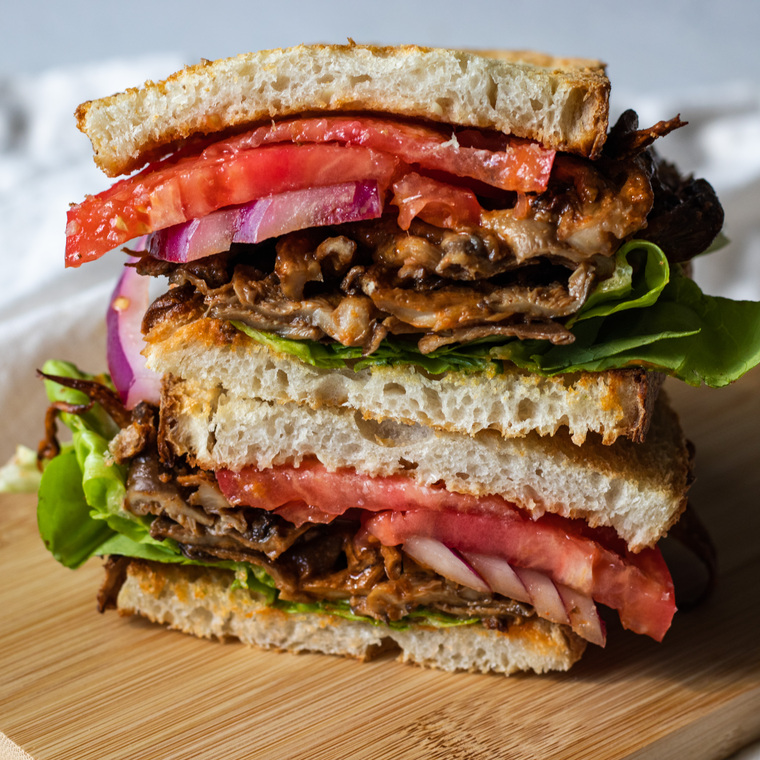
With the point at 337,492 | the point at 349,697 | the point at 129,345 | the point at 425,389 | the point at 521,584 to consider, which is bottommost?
the point at 349,697

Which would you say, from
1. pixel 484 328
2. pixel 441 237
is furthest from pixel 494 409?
pixel 441 237

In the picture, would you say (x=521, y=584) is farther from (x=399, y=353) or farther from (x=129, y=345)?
(x=129, y=345)

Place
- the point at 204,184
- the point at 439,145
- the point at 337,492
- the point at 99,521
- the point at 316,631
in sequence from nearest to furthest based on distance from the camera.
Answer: the point at 439,145
the point at 204,184
the point at 337,492
the point at 316,631
the point at 99,521

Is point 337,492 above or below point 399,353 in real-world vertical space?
below

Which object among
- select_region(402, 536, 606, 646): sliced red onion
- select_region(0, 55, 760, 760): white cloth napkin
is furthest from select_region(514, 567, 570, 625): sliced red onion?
select_region(0, 55, 760, 760): white cloth napkin

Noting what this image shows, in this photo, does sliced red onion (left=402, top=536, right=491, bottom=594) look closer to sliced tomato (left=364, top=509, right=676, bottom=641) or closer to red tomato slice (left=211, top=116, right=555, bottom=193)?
sliced tomato (left=364, top=509, right=676, bottom=641)

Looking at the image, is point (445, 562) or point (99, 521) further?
point (99, 521)

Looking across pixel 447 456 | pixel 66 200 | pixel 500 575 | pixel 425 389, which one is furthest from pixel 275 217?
pixel 66 200
